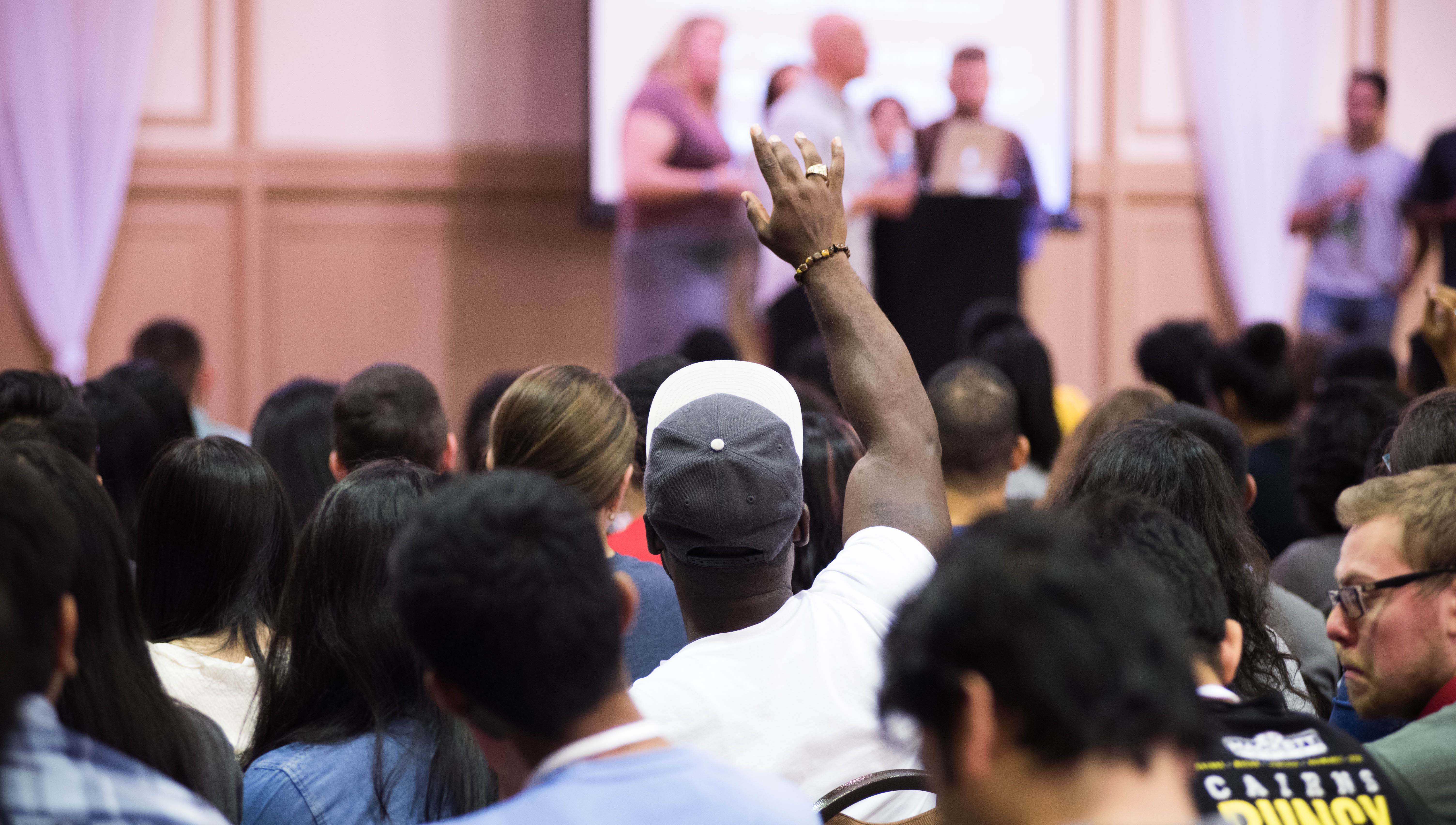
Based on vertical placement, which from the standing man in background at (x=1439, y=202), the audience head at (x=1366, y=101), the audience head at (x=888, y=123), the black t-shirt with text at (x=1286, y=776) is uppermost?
the audience head at (x=1366, y=101)

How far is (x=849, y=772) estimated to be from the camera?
1422 millimetres

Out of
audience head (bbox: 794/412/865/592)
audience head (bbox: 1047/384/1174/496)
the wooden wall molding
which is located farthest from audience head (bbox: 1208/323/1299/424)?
the wooden wall molding

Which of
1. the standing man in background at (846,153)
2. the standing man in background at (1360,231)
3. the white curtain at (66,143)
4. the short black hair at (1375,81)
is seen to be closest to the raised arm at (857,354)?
the standing man in background at (846,153)

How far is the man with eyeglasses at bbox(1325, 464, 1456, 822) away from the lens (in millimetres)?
1569

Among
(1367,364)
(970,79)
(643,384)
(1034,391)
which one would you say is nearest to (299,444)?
→ (643,384)

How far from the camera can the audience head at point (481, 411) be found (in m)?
2.72

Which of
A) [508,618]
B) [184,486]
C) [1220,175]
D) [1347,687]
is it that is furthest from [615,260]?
[508,618]

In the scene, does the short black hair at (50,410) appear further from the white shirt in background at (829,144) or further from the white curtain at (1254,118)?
the white curtain at (1254,118)

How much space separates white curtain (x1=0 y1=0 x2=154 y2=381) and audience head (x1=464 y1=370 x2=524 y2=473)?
2.82 m

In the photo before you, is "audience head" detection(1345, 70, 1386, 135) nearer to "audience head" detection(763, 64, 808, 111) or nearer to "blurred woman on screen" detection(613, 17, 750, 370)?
"audience head" detection(763, 64, 808, 111)

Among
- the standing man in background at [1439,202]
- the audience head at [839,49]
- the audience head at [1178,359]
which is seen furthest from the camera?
the standing man in background at [1439,202]

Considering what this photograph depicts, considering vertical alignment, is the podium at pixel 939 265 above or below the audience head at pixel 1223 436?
above

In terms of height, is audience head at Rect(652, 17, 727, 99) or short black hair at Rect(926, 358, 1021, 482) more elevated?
audience head at Rect(652, 17, 727, 99)

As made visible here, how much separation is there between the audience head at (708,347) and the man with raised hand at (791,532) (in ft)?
7.52
